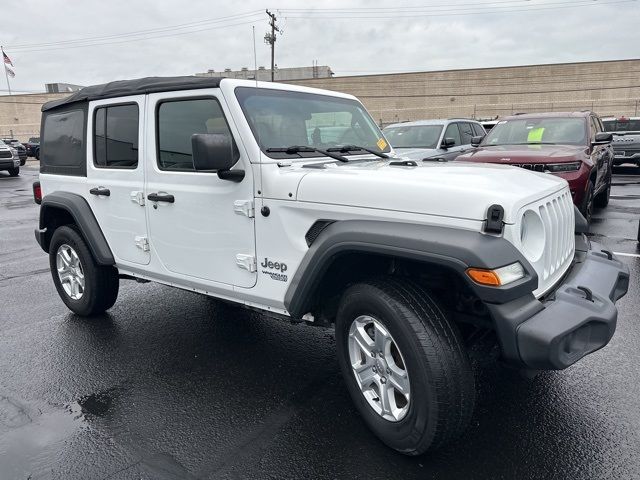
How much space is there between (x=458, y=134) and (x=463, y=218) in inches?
361

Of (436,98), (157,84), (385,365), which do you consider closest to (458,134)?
(157,84)

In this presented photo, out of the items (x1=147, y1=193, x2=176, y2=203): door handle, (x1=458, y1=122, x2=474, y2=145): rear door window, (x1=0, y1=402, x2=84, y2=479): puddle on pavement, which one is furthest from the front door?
(x1=458, y1=122, x2=474, y2=145): rear door window

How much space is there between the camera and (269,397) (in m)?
3.25

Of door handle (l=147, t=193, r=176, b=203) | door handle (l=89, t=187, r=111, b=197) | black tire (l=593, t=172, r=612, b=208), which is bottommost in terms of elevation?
black tire (l=593, t=172, r=612, b=208)

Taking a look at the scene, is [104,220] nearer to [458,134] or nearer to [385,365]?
[385,365]

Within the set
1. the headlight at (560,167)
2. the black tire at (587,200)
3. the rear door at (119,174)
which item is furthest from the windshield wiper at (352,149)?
the black tire at (587,200)

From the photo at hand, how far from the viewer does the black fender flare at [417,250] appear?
2.18 metres

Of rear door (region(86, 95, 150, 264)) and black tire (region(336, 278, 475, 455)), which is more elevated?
rear door (region(86, 95, 150, 264))

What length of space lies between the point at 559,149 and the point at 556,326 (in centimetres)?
584

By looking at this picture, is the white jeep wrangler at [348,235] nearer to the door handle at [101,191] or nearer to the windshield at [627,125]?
the door handle at [101,191]

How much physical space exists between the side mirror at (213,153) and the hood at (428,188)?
0.46 m

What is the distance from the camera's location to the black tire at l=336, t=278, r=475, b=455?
7.63 feet

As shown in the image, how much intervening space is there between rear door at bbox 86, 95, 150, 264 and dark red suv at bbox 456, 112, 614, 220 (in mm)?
4854

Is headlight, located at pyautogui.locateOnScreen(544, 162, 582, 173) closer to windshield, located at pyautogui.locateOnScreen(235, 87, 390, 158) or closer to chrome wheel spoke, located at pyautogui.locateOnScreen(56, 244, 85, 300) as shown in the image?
windshield, located at pyautogui.locateOnScreen(235, 87, 390, 158)
